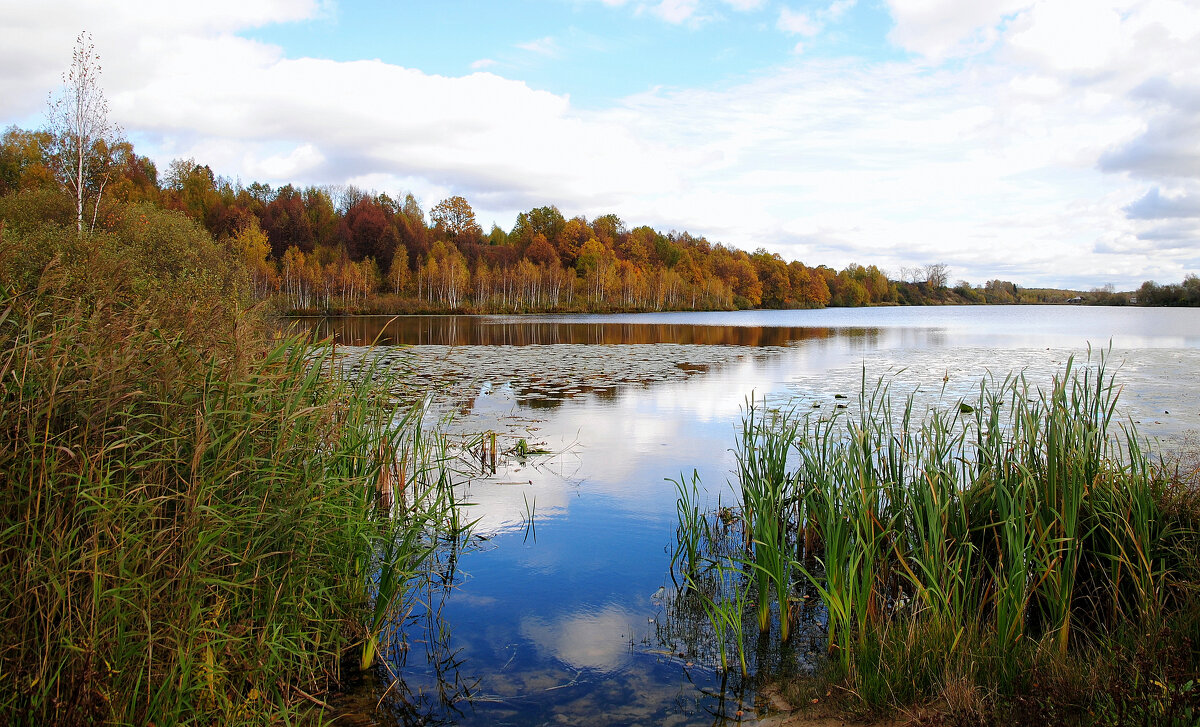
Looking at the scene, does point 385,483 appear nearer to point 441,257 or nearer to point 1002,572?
point 1002,572

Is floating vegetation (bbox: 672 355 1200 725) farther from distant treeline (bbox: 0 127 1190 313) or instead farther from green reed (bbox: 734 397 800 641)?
distant treeline (bbox: 0 127 1190 313)

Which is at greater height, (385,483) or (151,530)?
(151,530)

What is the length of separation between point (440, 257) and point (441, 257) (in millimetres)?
199

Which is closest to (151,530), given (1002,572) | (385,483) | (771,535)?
(771,535)

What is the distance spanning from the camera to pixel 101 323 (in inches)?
130

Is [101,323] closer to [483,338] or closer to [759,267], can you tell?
[483,338]

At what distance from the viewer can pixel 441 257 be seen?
82688 millimetres

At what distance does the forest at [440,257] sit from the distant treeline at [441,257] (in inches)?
7.9

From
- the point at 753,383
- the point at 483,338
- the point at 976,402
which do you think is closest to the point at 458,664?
the point at 976,402

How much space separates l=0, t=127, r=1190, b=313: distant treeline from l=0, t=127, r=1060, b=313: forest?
0.66ft

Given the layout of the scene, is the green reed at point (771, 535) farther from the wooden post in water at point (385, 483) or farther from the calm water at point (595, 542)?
the wooden post in water at point (385, 483)

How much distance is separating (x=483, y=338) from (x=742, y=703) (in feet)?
98.7

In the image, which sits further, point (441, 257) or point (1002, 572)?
point (441, 257)

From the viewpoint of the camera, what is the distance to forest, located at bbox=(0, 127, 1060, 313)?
2825 inches
